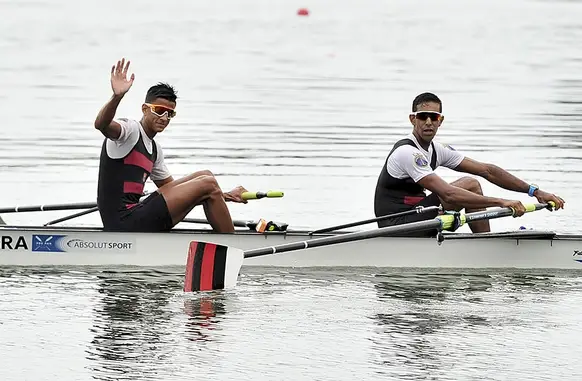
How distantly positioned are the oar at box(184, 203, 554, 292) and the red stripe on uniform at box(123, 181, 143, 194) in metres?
0.93

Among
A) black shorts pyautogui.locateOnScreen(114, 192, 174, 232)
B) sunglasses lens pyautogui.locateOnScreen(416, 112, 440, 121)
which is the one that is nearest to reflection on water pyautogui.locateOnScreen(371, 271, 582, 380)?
sunglasses lens pyautogui.locateOnScreen(416, 112, 440, 121)

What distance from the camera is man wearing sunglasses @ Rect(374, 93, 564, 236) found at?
12523 millimetres

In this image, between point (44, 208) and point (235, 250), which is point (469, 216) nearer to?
point (235, 250)

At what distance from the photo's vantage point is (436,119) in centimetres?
1274

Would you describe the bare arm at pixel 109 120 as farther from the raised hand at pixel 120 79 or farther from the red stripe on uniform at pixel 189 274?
the red stripe on uniform at pixel 189 274

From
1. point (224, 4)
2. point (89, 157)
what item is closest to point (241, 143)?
point (89, 157)

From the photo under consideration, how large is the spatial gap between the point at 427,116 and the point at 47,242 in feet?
12.1

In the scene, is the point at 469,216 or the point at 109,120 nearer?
the point at 109,120

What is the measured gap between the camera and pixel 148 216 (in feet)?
41.2

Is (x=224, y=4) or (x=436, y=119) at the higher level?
(x=224, y=4)

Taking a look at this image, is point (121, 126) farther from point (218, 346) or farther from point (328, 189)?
point (328, 189)

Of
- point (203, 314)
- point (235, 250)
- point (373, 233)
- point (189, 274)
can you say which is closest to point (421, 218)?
point (373, 233)

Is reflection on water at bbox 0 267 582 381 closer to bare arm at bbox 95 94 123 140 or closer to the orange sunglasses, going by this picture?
bare arm at bbox 95 94 123 140

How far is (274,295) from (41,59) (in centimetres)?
2751
